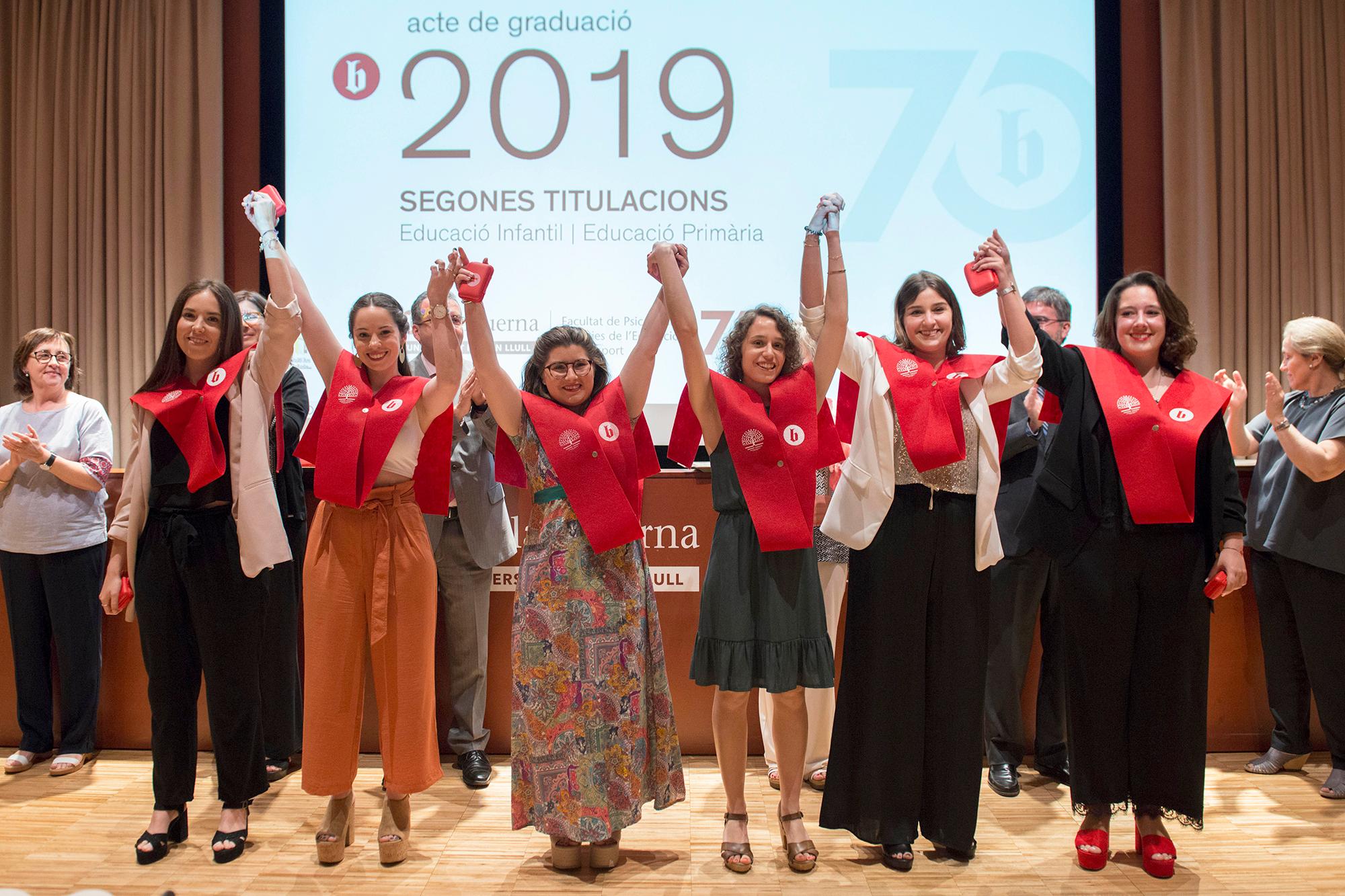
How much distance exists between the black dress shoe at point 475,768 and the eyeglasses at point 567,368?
1656mm

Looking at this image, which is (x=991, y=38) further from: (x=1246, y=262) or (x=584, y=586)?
(x=584, y=586)

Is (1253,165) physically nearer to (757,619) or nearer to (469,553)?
(757,619)

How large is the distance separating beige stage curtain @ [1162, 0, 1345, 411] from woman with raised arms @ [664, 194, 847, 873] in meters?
2.78

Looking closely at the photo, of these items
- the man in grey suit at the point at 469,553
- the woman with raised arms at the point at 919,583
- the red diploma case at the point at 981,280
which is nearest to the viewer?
the red diploma case at the point at 981,280

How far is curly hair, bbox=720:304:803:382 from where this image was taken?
2.72 meters

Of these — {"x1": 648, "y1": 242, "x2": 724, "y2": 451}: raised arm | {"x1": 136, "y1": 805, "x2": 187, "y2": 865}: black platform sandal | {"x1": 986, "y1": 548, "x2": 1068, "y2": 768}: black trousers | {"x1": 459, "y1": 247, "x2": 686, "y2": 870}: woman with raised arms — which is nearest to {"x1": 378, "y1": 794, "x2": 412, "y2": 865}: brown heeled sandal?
{"x1": 459, "y1": 247, "x2": 686, "y2": 870}: woman with raised arms

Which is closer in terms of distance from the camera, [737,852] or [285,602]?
[737,852]

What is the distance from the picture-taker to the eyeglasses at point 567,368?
2.62 metres

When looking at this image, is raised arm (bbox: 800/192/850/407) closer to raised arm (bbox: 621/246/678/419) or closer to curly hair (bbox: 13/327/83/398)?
raised arm (bbox: 621/246/678/419)

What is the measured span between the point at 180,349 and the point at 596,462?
53.2 inches

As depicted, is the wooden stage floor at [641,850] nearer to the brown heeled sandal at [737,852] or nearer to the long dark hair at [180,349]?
the brown heeled sandal at [737,852]

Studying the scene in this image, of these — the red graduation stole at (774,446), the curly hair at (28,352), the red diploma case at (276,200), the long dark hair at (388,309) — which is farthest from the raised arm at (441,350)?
the curly hair at (28,352)

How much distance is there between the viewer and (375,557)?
8.64ft

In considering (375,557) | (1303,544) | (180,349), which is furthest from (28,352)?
(1303,544)
